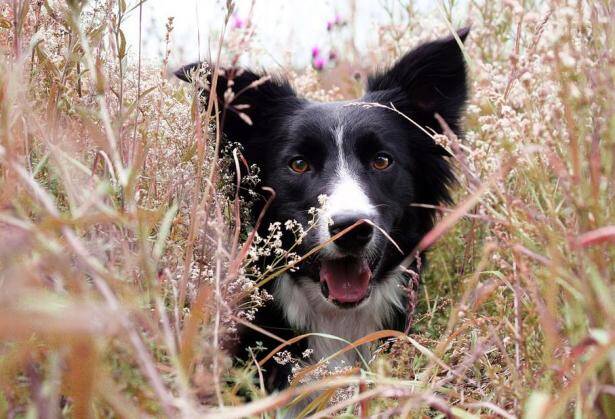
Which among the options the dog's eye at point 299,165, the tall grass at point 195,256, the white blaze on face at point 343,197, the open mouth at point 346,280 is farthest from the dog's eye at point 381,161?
the tall grass at point 195,256

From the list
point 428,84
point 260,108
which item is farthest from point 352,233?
point 428,84

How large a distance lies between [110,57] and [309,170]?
3.81 ft

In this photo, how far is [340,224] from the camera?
2900mm

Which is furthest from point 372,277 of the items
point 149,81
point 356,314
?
point 149,81

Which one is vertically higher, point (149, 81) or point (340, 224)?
point (149, 81)

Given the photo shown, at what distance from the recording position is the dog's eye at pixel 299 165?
3.62m

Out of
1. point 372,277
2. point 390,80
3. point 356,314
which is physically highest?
point 390,80

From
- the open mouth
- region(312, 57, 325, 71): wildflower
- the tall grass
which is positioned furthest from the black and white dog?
region(312, 57, 325, 71): wildflower

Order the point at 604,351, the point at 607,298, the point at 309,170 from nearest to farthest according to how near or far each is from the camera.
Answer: the point at 604,351
the point at 607,298
the point at 309,170

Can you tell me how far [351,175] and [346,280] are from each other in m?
0.52

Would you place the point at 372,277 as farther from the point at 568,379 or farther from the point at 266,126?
the point at 568,379

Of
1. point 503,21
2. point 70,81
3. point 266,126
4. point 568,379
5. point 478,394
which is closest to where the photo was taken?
point 568,379

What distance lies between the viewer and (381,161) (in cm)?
365

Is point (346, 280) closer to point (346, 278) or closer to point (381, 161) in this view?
point (346, 278)
